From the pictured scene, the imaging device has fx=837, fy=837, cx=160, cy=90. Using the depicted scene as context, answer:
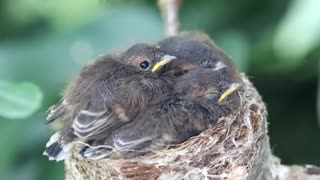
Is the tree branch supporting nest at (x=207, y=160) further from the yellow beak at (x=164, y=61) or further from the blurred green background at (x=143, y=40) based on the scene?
the blurred green background at (x=143, y=40)

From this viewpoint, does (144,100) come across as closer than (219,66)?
Yes

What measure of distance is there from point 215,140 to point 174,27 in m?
0.42

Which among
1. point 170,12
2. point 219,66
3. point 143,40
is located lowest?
point 219,66

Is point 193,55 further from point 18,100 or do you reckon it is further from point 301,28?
point 18,100

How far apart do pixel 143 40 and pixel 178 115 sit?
92 cm

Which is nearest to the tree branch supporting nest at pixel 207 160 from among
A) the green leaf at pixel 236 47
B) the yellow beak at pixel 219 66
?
the yellow beak at pixel 219 66

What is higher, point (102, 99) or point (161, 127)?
point (102, 99)

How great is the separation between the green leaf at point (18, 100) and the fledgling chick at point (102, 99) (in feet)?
0.31

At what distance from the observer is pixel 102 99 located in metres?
2.32

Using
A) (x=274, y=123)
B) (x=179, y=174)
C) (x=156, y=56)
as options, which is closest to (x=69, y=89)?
(x=156, y=56)

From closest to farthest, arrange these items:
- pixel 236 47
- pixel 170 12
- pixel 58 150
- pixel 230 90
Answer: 1. pixel 58 150
2. pixel 230 90
3. pixel 170 12
4. pixel 236 47

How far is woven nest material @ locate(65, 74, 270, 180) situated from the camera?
230 cm

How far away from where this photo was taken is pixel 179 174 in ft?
7.62

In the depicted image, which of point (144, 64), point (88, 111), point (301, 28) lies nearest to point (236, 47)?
point (301, 28)
